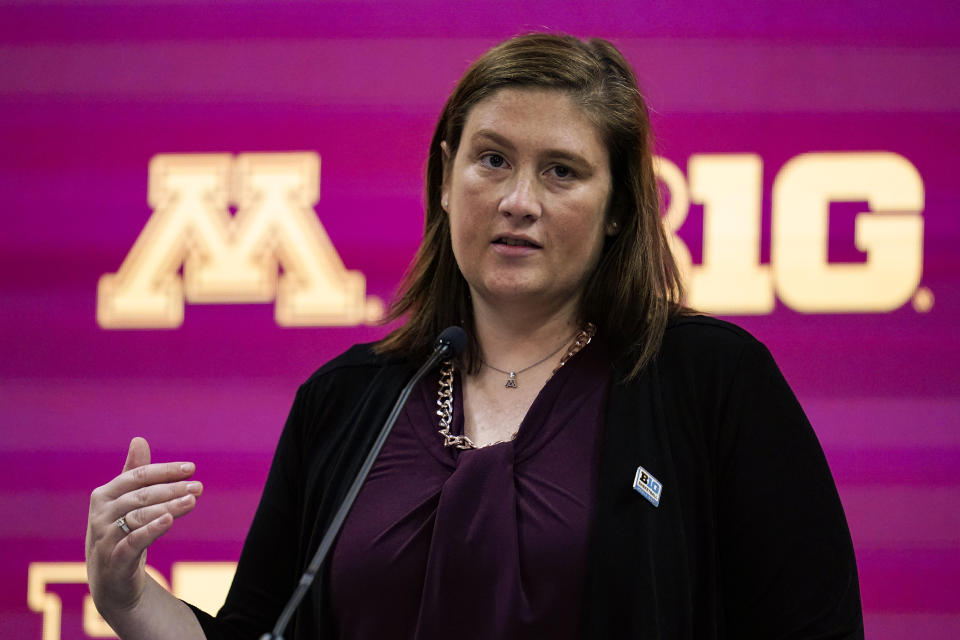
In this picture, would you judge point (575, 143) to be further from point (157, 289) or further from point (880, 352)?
point (157, 289)

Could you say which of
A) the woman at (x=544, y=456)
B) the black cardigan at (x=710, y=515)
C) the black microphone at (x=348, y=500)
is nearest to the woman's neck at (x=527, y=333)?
the woman at (x=544, y=456)

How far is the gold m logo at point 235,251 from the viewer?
2.66 metres

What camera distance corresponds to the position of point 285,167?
8.85ft

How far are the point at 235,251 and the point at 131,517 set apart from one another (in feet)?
4.36

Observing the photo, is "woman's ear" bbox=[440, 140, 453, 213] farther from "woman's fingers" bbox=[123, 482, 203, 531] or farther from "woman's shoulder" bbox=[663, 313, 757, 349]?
"woman's fingers" bbox=[123, 482, 203, 531]

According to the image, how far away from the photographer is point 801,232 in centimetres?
252

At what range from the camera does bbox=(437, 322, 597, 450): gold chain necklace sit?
167 centimetres

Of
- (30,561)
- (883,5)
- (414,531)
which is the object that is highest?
(883,5)

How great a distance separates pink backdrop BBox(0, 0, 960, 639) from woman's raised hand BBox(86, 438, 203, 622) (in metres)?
1.18

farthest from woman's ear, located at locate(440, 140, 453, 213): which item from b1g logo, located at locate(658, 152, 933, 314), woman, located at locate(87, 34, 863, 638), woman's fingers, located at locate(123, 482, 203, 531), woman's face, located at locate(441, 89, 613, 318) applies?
Result: b1g logo, located at locate(658, 152, 933, 314)

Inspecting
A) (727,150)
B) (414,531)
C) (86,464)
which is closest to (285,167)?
(86,464)

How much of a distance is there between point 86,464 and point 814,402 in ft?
5.42

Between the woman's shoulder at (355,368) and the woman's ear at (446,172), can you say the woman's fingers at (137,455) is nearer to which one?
the woman's shoulder at (355,368)

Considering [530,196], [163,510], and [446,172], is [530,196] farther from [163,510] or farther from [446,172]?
[163,510]
